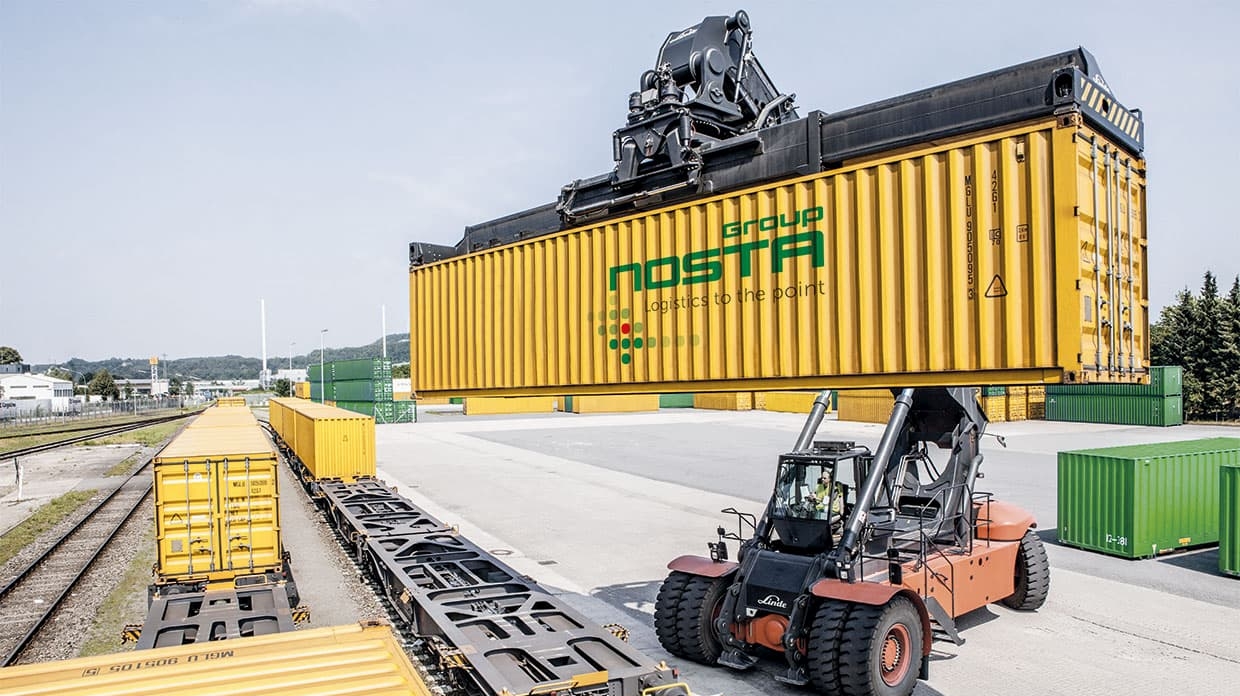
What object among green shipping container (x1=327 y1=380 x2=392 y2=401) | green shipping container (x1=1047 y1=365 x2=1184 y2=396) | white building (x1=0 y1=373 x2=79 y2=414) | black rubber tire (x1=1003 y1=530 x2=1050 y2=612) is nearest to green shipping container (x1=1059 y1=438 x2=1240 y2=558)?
black rubber tire (x1=1003 y1=530 x2=1050 y2=612)

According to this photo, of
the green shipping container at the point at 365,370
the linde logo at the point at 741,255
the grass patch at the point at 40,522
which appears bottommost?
the grass patch at the point at 40,522

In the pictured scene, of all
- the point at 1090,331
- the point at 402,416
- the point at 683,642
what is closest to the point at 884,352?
the point at 1090,331

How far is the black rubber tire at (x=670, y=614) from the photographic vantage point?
30.1 feet

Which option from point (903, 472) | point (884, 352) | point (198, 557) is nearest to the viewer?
point (884, 352)

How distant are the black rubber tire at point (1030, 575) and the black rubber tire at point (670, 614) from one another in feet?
16.3

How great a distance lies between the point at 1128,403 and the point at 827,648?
43434mm

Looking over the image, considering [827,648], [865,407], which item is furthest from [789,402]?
[827,648]

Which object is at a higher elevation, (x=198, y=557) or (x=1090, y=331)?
(x=1090, y=331)

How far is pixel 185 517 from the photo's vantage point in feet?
36.8

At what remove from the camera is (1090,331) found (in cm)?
621

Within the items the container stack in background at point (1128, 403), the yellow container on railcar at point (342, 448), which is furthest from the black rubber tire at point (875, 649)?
the container stack in background at point (1128, 403)

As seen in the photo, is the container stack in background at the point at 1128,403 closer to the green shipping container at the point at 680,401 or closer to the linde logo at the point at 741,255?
the green shipping container at the point at 680,401

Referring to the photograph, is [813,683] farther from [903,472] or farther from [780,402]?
[780,402]

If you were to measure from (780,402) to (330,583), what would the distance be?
47510 millimetres
